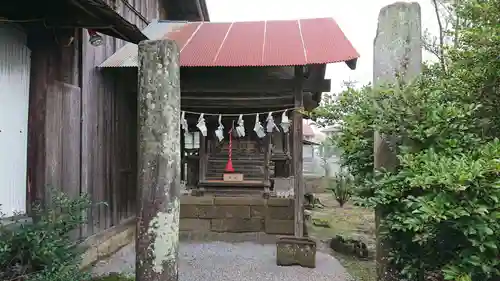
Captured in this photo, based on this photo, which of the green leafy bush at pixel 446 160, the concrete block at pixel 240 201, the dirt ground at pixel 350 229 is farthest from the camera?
the concrete block at pixel 240 201

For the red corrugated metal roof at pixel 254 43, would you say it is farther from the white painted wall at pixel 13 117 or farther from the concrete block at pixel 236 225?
the concrete block at pixel 236 225

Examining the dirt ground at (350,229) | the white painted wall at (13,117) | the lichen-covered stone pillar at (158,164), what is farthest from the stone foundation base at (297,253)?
the white painted wall at (13,117)

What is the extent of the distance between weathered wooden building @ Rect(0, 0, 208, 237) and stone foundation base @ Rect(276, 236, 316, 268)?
9.32ft

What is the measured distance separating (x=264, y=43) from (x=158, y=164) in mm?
4388

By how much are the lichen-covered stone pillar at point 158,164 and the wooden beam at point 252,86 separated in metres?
3.96

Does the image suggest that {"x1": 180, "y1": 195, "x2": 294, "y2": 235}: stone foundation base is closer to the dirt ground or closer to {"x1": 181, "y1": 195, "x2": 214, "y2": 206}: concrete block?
{"x1": 181, "y1": 195, "x2": 214, "y2": 206}: concrete block

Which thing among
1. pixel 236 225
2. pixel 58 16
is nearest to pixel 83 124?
pixel 58 16

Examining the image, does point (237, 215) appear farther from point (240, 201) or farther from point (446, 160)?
point (446, 160)

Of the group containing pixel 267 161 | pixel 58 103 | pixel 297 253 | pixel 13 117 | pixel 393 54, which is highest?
pixel 393 54

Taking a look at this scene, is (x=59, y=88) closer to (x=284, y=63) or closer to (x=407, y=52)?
(x=284, y=63)

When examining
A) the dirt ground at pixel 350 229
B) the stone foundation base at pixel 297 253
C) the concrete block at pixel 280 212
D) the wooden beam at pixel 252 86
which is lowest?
the dirt ground at pixel 350 229

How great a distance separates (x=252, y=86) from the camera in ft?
23.2

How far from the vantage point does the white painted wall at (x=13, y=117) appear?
3.99 meters

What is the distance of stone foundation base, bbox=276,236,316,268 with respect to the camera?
5.84m
